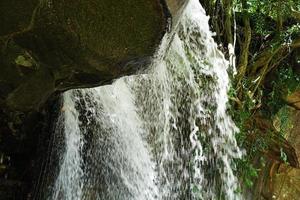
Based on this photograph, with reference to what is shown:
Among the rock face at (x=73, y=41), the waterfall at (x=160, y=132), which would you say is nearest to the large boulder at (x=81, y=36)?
the rock face at (x=73, y=41)

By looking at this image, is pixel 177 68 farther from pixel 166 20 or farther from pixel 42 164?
pixel 166 20

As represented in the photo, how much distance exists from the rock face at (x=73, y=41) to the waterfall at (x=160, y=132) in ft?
3.54

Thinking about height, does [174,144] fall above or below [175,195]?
above

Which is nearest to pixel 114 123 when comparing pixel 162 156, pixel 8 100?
pixel 162 156

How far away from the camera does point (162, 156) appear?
396 cm

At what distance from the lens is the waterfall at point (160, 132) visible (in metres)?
3.50

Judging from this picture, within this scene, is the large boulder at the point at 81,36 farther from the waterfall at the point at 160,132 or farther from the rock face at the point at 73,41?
the waterfall at the point at 160,132

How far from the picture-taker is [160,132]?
3908mm

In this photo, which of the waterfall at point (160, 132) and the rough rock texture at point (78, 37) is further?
the waterfall at point (160, 132)

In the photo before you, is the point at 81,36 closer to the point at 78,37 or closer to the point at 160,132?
the point at 78,37

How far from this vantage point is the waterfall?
3.50m

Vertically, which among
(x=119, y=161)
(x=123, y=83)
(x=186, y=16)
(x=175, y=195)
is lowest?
(x=175, y=195)

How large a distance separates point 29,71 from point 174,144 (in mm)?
2162

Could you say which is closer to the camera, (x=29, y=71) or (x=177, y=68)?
(x=29, y=71)
